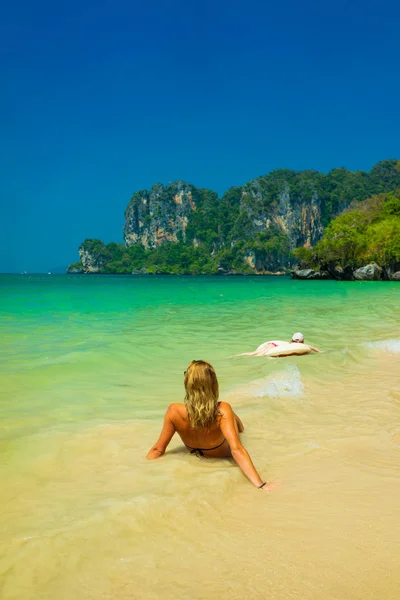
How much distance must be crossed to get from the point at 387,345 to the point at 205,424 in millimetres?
6935

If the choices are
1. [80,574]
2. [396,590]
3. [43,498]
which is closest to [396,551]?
[396,590]

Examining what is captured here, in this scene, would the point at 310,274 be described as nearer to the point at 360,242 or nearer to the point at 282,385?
the point at 360,242

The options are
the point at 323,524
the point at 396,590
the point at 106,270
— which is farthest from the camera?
the point at 106,270

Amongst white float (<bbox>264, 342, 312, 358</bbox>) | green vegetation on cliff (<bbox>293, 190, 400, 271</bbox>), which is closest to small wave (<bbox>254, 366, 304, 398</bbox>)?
white float (<bbox>264, 342, 312, 358</bbox>)

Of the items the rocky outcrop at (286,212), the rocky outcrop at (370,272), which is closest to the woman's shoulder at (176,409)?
the rocky outcrop at (370,272)

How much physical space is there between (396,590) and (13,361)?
794 centimetres

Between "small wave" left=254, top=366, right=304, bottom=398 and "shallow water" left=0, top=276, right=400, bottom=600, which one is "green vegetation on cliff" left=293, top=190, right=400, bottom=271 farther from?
"shallow water" left=0, top=276, right=400, bottom=600

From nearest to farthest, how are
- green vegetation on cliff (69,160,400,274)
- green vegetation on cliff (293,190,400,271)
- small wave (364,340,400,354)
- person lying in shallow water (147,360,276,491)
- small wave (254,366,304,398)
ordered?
person lying in shallow water (147,360,276,491)
small wave (254,366,304,398)
small wave (364,340,400,354)
green vegetation on cliff (293,190,400,271)
green vegetation on cliff (69,160,400,274)

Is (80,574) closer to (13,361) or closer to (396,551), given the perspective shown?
(396,551)

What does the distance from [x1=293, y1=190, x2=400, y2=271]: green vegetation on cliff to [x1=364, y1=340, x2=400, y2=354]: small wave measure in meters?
54.2

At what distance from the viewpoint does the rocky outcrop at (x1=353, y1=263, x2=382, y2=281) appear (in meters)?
61.6

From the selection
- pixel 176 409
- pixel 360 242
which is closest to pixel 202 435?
pixel 176 409

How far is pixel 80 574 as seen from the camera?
2344 millimetres

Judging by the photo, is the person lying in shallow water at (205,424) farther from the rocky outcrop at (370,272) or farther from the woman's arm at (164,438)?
the rocky outcrop at (370,272)
